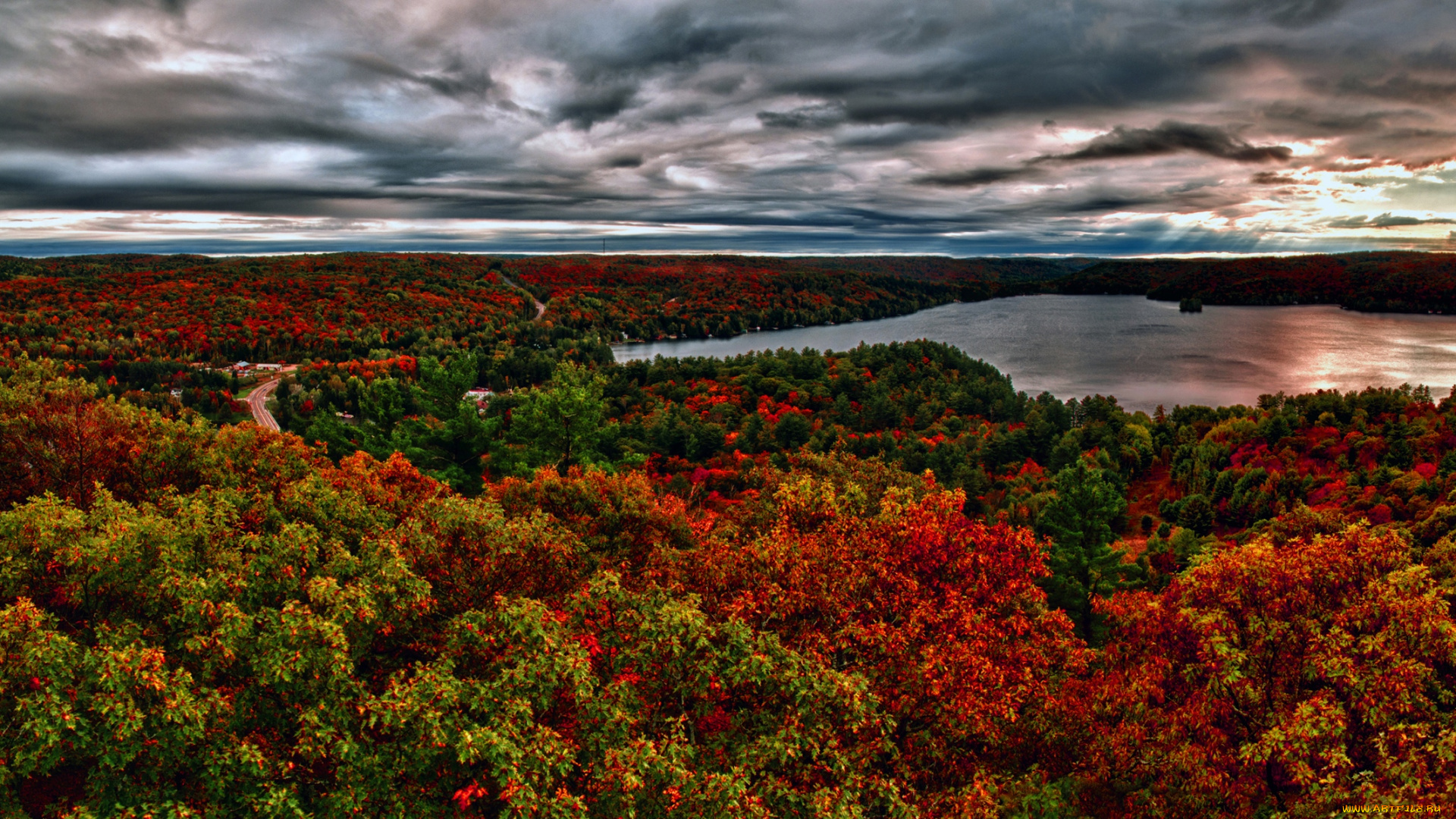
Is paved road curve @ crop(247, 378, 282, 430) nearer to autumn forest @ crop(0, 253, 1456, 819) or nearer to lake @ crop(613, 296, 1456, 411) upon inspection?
lake @ crop(613, 296, 1456, 411)

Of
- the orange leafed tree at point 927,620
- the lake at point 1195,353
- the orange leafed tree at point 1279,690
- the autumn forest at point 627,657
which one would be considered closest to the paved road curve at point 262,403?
the lake at point 1195,353

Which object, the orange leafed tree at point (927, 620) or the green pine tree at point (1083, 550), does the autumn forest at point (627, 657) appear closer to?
the orange leafed tree at point (927, 620)

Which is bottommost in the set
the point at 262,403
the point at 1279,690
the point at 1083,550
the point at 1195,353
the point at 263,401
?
the point at 262,403

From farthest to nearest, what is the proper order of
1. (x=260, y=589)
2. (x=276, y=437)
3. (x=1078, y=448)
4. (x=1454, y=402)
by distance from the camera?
(x=1078, y=448) < (x=1454, y=402) < (x=276, y=437) < (x=260, y=589)

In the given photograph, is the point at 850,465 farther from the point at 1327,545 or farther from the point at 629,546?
the point at 1327,545

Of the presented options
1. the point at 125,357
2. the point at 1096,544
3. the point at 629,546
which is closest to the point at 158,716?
the point at 629,546

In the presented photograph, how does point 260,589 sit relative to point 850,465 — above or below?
above

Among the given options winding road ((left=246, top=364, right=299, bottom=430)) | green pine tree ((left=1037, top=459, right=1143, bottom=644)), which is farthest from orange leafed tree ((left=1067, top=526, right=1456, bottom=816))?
winding road ((left=246, top=364, right=299, bottom=430))

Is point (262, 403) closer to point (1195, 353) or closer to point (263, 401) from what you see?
point (263, 401)

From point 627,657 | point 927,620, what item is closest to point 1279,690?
point 927,620
